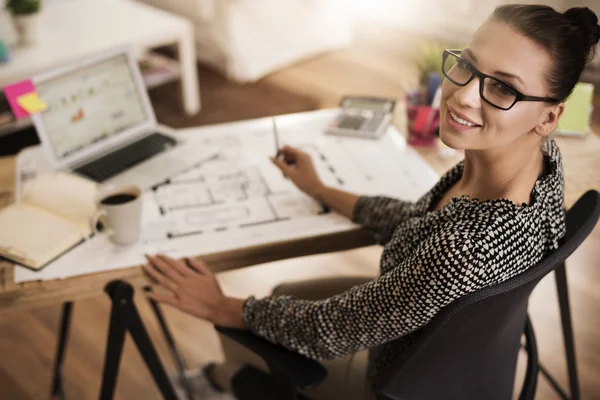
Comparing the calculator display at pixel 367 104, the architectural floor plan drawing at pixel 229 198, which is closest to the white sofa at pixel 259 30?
the calculator display at pixel 367 104

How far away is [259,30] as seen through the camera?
366 cm

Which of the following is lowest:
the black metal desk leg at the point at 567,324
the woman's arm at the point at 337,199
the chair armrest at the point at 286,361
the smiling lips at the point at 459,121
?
the black metal desk leg at the point at 567,324

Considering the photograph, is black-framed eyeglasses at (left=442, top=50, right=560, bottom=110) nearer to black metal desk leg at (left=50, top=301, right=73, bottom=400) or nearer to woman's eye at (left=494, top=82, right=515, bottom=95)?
woman's eye at (left=494, top=82, right=515, bottom=95)

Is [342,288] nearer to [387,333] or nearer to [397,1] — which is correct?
[387,333]

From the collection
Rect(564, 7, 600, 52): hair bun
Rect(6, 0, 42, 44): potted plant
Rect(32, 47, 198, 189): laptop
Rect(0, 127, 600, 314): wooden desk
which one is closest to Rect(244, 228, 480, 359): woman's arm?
Rect(0, 127, 600, 314): wooden desk

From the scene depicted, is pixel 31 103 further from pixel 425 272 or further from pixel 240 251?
pixel 425 272

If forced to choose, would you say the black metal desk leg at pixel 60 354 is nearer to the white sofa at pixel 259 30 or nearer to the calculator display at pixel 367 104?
the calculator display at pixel 367 104

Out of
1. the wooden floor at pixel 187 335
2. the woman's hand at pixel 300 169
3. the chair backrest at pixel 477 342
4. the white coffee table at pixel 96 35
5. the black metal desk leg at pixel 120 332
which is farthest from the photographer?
the white coffee table at pixel 96 35

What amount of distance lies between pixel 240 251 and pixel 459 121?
20.5 inches

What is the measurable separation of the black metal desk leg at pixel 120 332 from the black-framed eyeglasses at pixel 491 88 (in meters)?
0.71

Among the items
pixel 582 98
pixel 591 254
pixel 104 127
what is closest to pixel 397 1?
pixel 591 254

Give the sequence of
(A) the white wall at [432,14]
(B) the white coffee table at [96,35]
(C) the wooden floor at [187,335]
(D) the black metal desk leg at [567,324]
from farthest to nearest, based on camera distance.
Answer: (A) the white wall at [432,14]
(B) the white coffee table at [96,35]
(C) the wooden floor at [187,335]
(D) the black metal desk leg at [567,324]

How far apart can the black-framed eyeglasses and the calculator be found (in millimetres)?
662

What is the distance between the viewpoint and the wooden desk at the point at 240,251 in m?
1.16
